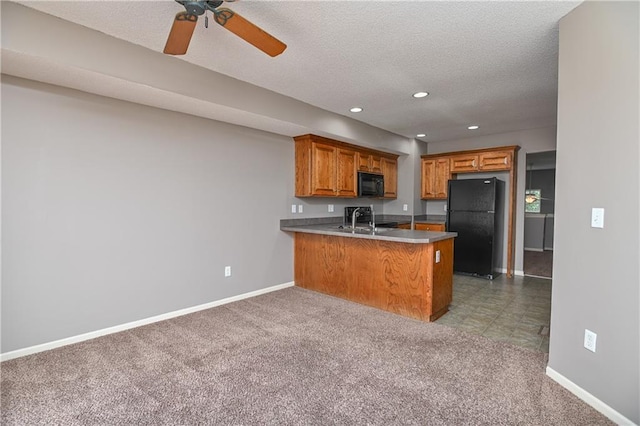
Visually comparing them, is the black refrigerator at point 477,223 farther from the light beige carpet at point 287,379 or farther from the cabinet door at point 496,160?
the light beige carpet at point 287,379

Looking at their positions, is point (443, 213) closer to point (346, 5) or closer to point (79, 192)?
point (346, 5)

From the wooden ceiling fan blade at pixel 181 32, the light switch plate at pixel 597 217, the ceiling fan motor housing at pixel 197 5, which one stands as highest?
the ceiling fan motor housing at pixel 197 5

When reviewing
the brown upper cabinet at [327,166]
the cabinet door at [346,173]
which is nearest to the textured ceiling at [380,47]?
the brown upper cabinet at [327,166]

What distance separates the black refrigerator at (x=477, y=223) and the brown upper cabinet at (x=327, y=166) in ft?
5.09

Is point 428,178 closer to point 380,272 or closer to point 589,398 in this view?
point 380,272

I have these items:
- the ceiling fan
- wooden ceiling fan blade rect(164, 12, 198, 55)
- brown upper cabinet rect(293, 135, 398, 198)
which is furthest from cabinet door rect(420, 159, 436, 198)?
wooden ceiling fan blade rect(164, 12, 198, 55)

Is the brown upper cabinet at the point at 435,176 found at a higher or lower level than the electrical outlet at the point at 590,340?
higher

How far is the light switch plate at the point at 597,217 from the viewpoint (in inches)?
72.3

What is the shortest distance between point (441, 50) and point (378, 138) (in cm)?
259

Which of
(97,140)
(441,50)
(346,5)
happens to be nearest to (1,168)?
(97,140)

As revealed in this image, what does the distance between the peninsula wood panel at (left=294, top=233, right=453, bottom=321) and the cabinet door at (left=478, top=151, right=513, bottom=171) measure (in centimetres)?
248

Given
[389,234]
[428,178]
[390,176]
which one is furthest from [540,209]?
[389,234]

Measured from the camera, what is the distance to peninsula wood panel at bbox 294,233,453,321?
334cm

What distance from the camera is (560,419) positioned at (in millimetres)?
1800
